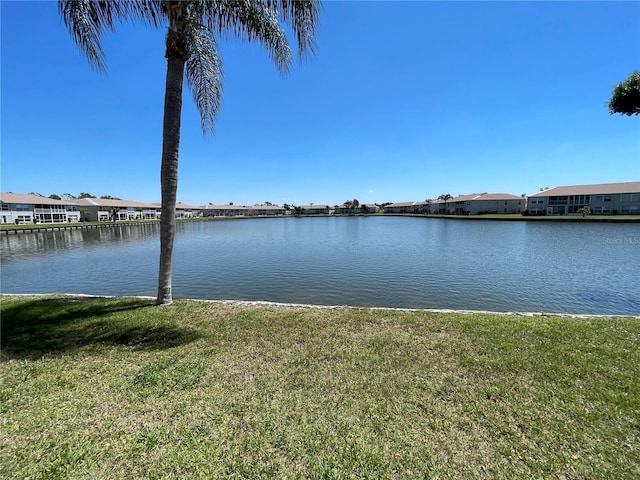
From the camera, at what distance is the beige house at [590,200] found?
5531 cm

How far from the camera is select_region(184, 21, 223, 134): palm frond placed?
769 cm

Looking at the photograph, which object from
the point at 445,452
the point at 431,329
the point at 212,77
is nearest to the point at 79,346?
the point at 445,452

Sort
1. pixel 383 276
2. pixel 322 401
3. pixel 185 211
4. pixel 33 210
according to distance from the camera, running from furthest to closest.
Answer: pixel 185 211
pixel 33 210
pixel 383 276
pixel 322 401

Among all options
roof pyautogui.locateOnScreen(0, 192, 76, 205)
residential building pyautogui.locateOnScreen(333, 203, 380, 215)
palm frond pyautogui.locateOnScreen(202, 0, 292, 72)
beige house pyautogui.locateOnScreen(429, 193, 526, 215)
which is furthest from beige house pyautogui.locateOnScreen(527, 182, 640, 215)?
roof pyautogui.locateOnScreen(0, 192, 76, 205)

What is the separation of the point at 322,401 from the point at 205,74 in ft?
29.5

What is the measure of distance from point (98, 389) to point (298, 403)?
8.52ft

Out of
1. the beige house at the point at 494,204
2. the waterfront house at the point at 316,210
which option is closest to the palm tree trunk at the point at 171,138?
the beige house at the point at 494,204

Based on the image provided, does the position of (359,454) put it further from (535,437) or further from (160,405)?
(160,405)

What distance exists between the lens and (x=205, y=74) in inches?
320

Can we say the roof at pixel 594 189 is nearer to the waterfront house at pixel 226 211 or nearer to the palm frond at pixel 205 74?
the palm frond at pixel 205 74

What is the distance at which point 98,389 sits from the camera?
11.6ft

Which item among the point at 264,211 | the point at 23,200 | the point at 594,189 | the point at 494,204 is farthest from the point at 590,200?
the point at 23,200

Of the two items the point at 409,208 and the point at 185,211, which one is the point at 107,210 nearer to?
the point at 185,211

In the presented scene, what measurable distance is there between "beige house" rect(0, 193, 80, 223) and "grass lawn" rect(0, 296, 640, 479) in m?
77.6
